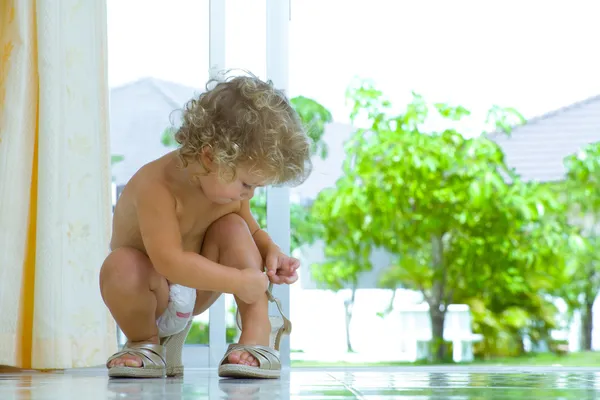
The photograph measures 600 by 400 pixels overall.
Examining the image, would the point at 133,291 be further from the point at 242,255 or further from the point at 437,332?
the point at 437,332

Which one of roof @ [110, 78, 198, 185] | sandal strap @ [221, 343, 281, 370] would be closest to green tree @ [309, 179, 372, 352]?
roof @ [110, 78, 198, 185]

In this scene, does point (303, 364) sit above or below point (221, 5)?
below

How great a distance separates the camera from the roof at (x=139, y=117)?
2.75 metres

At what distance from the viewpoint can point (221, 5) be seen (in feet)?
8.90

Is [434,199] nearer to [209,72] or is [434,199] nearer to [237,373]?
[209,72]

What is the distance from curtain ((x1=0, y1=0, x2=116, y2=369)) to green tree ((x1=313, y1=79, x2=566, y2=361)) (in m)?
1.21

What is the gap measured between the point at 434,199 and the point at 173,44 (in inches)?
46.3

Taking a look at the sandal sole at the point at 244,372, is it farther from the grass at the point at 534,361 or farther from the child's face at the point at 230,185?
the grass at the point at 534,361

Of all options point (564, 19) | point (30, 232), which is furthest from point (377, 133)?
point (30, 232)

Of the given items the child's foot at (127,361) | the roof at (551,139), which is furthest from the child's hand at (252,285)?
the roof at (551,139)

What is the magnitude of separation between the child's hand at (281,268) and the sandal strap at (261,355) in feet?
0.45

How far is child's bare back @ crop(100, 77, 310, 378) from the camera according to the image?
4.81ft

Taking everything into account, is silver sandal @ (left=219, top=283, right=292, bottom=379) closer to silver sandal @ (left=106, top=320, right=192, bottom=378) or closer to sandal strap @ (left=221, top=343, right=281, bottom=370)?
sandal strap @ (left=221, top=343, right=281, bottom=370)

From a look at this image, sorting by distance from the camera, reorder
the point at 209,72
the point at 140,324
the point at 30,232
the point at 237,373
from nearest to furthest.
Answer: the point at 237,373 → the point at 140,324 → the point at 30,232 → the point at 209,72
